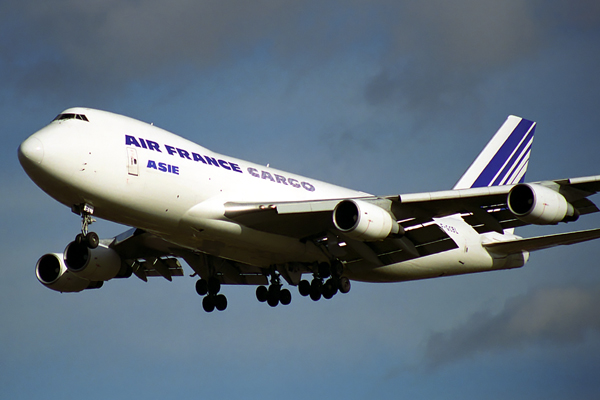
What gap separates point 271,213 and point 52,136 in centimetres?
704

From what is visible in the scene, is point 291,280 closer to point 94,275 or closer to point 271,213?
point 271,213

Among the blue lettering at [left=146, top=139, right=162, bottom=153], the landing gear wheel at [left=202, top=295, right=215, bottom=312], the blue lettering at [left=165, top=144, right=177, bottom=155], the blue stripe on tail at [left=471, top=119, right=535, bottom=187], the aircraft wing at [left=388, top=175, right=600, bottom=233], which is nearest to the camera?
the blue lettering at [left=146, top=139, right=162, bottom=153]

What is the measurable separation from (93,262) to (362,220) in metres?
11.6

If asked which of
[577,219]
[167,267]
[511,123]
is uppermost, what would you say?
[511,123]

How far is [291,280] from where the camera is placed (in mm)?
29891

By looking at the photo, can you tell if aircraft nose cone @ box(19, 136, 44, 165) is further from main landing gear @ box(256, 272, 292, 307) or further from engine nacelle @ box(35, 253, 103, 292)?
main landing gear @ box(256, 272, 292, 307)

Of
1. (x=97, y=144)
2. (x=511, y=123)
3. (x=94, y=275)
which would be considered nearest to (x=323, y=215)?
(x=97, y=144)

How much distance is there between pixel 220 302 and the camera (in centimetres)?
3098

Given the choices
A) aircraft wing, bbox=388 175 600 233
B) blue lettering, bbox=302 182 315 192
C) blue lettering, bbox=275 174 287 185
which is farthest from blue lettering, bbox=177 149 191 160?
aircraft wing, bbox=388 175 600 233

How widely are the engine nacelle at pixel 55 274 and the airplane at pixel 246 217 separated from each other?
4 centimetres

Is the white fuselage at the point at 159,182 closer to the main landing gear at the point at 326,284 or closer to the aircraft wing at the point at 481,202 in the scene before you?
the main landing gear at the point at 326,284

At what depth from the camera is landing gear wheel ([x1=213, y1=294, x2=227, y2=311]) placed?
3097 centimetres

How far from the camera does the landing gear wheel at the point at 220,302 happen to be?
30966mm

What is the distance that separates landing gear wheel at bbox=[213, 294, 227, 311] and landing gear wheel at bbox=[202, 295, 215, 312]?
0.42ft
